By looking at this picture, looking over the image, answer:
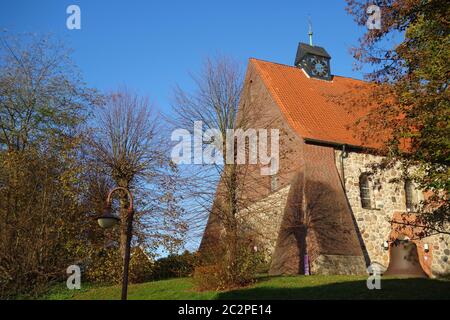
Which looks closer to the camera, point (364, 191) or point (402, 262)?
point (402, 262)

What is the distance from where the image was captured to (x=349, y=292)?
448 inches

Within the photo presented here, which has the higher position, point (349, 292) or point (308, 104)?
point (308, 104)

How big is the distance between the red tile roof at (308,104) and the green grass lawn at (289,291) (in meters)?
7.26

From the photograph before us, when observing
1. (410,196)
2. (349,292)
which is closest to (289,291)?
(349,292)

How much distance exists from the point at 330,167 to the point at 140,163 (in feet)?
26.4

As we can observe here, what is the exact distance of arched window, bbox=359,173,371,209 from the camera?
809 inches

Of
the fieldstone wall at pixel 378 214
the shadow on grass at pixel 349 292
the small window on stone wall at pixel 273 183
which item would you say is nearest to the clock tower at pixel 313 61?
the fieldstone wall at pixel 378 214

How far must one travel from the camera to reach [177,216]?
1783 cm

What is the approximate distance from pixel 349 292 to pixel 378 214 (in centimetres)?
979

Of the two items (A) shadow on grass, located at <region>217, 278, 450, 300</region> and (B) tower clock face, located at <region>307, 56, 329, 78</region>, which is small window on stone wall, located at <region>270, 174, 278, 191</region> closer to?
(A) shadow on grass, located at <region>217, 278, 450, 300</region>

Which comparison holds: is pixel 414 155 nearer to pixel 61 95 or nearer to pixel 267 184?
pixel 267 184

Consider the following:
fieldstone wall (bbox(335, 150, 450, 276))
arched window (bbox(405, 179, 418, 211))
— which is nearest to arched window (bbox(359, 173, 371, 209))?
fieldstone wall (bbox(335, 150, 450, 276))

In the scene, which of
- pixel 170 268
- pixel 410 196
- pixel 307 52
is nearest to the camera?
pixel 170 268

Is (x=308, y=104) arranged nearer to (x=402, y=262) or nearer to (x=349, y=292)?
(x=402, y=262)
